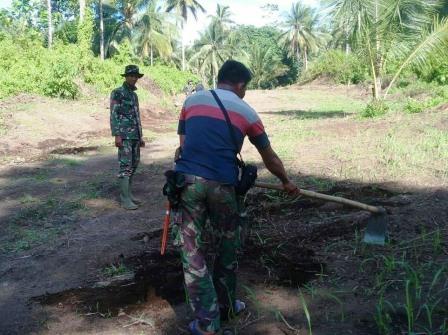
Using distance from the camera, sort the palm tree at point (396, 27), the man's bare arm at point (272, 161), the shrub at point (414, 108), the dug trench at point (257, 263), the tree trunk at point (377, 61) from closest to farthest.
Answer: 1. the man's bare arm at point (272, 161)
2. the dug trench at point (257, 263)
3. the palm tree at point (396, 27)
4. the tree trunk at point (377, 61)
5. the shrub at point (414, 108)

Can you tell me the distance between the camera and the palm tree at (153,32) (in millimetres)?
38812

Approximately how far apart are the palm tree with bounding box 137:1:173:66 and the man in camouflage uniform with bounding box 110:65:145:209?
34064 mm

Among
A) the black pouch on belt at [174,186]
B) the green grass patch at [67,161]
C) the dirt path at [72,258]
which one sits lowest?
the green grass patch at [67,161]

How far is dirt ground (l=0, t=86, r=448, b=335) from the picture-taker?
10.7 ft

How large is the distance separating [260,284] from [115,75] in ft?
55.2

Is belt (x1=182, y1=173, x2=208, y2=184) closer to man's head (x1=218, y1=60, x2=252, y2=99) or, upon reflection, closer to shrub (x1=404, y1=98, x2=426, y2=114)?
man's head (x1=218, y1=60, x2=252, y2=99)

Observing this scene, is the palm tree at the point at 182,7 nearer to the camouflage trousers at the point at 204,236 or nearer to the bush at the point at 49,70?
the bush at the point at 49,70

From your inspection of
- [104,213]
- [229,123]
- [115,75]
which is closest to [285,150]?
[104,213]

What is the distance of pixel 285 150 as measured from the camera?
9234 millimetres

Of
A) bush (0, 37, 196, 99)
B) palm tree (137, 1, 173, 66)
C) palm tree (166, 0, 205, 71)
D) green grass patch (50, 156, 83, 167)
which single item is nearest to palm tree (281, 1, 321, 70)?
palm tree (166, 0, 205, 71)

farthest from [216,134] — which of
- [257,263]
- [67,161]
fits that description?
[67,161]

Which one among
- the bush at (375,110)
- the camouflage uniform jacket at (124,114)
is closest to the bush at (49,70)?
the camouflage uniform jacket at (124,114)

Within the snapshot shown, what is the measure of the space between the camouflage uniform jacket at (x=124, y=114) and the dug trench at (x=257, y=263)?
153 centimetres

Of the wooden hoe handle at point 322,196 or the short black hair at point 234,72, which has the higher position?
the short black hair at point 234,72
